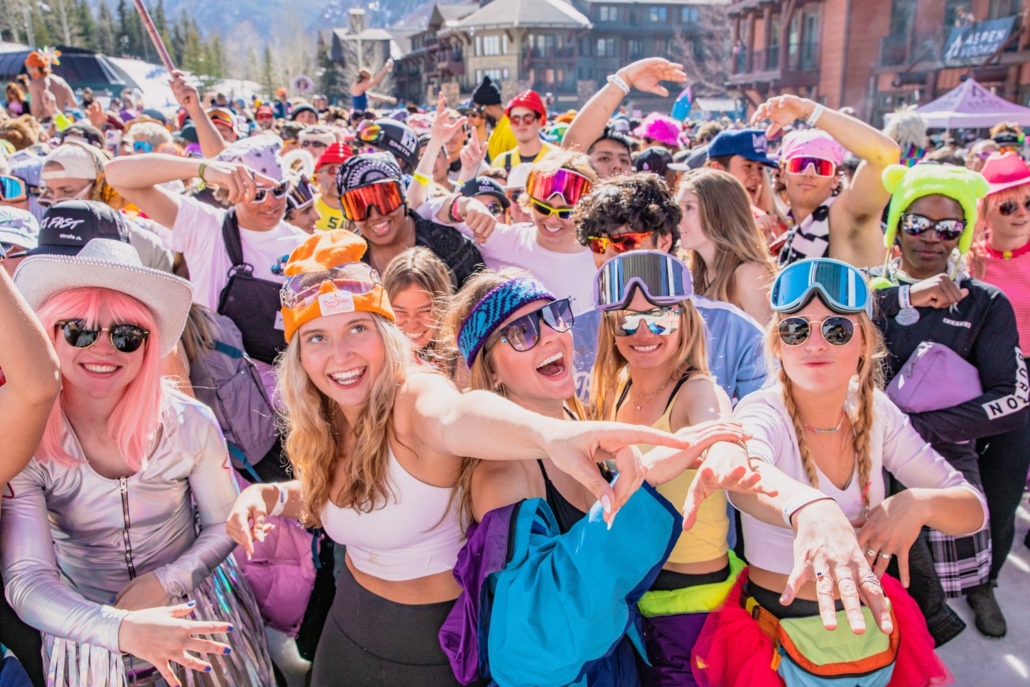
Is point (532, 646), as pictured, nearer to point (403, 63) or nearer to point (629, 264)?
point (629, 264)

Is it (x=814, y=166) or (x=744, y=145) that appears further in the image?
(x=744, y=145)

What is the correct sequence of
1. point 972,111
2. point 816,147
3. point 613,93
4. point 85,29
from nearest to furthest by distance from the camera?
1. point 816,147
2. point 613,93
3. point 972,111
4. point 85,29

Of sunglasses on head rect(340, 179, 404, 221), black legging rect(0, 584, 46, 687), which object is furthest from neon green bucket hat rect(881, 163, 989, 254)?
black legging rect(0, 584, 46, 687)

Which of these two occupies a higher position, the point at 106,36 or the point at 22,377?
the point at 106,36

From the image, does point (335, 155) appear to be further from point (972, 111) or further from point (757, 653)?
point (972, 111)

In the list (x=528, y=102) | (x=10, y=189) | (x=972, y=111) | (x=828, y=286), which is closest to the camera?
(x=828, y=286)

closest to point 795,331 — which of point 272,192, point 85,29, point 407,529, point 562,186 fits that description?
point 407,529

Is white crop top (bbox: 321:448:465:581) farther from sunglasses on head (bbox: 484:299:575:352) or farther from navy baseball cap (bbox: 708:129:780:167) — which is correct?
navy baseball cap (bbox: 708:129:780:167)

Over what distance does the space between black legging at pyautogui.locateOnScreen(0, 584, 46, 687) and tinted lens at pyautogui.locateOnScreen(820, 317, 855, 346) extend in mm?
2604

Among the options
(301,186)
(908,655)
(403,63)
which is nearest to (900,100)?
(301,186)

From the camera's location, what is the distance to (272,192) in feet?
12.4

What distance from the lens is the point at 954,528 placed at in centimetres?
193

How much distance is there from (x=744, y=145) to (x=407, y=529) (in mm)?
3840

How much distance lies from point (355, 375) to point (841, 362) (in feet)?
4.85
